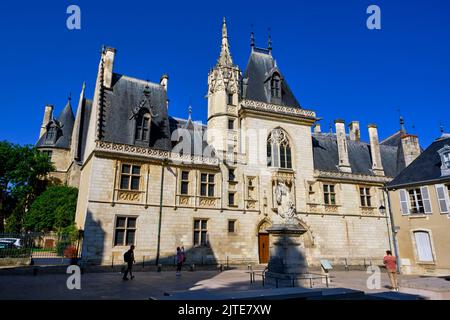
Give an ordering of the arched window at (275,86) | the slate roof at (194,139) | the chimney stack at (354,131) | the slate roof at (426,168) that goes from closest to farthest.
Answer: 1. the slate roof at (426,168)
2. the slate roof at (194,139)
3. the arched window at (275,86)
4. the chimney stack at (354,131)

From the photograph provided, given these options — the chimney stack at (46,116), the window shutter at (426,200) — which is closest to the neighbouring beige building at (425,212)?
the window shutter at (426,200)

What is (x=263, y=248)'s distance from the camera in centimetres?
2111

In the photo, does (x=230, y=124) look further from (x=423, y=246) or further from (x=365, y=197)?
(x=423, y=246)

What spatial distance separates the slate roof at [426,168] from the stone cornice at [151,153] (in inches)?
515

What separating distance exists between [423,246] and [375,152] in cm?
1138

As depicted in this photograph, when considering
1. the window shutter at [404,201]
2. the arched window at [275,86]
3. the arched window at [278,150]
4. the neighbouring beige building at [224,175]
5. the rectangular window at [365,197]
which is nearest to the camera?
the neighbouring beige building at [224,175]

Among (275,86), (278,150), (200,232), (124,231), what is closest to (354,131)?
(275,86)

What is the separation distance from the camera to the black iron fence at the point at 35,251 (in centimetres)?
1456

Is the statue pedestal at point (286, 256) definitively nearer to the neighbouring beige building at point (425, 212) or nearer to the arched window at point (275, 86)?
Answer: the neighbouring beige building at point (425, 212)

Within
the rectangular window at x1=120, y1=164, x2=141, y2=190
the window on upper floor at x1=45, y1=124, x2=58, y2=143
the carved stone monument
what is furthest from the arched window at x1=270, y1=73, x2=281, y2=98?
the window on upper floor at x1=45, y1=124, x2=58, y2=143

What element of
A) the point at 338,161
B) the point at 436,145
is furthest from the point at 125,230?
the point at 436,145

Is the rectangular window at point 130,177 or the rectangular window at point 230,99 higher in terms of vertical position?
the rectangular window at point 230,99

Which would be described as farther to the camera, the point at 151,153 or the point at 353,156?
the point at 353,156
